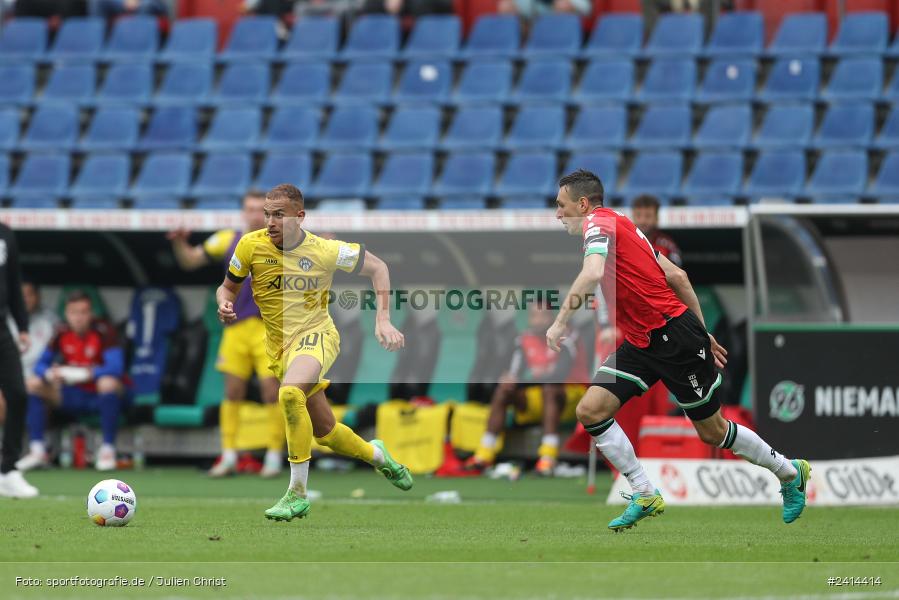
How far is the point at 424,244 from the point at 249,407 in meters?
2.38

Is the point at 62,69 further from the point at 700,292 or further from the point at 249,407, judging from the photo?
the point at 700,292

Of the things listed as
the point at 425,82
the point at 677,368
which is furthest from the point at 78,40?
the point at 677,368

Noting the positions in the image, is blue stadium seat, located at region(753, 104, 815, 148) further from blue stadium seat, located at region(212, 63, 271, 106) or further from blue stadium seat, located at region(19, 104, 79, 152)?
blue stadium seat, located at region(19, 104, 79, 152)

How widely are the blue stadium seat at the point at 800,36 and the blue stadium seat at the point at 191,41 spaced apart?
A: 777 centimetres

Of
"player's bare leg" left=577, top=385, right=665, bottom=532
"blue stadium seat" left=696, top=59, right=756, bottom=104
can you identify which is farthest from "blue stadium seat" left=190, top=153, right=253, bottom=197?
"player's bare leg" left=577, top=385, right=665, bottom=532

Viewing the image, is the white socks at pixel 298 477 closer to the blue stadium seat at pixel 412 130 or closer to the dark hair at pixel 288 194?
the dark hair at pixel 288 194

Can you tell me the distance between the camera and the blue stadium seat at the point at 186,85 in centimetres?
1892

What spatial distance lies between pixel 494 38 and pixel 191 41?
447 cm

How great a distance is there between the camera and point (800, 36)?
57.8ft

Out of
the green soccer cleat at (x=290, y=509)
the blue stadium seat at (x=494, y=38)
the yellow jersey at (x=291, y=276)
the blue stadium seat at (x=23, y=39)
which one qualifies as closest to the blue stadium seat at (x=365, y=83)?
the blue stadium seat at (x=494, y=38)

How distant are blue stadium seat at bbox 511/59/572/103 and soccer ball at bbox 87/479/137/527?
35.0 feet

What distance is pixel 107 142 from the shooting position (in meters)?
18.6

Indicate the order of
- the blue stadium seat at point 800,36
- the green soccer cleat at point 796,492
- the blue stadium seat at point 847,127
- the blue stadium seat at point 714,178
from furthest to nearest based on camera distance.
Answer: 1. the blue stadium seat at point 800,36
2. the blue stadium seat at point 847,127
3. the blue stadium seat at point 714,178
4. the green soccer cleat at point 796,492

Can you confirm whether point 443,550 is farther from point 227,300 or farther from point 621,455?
point 227,300
